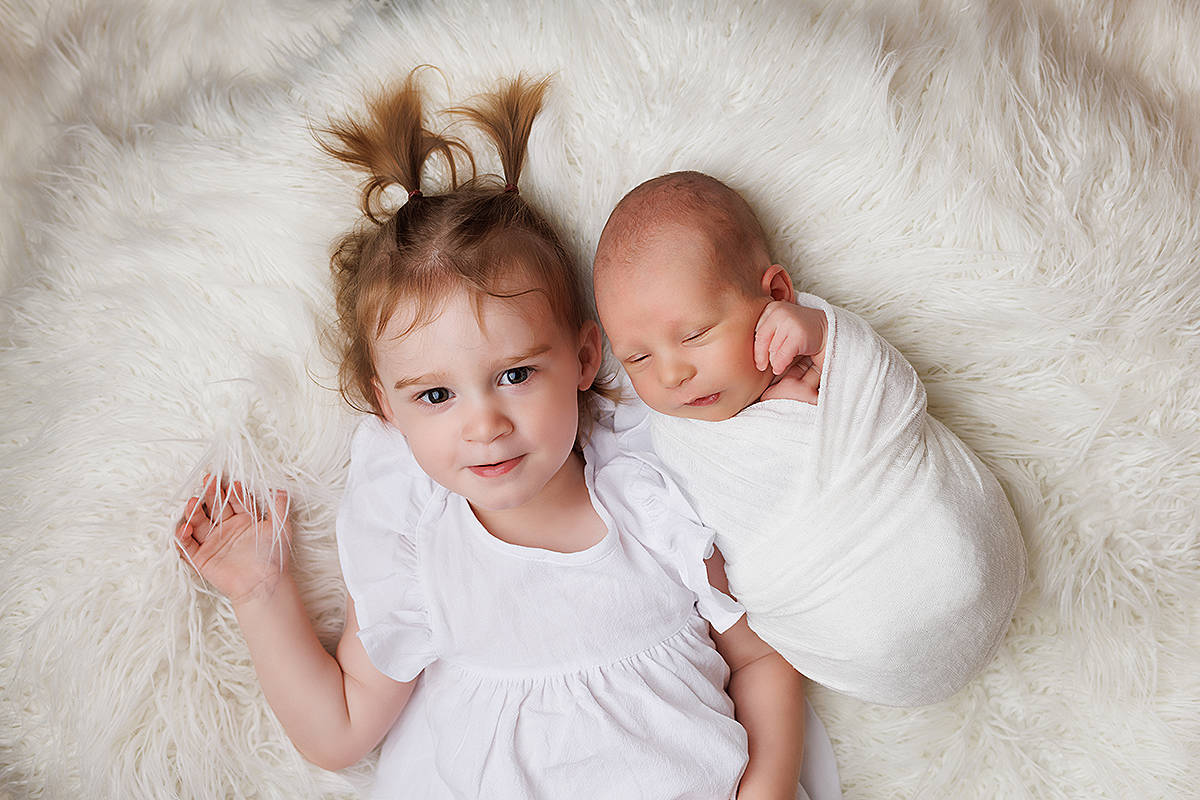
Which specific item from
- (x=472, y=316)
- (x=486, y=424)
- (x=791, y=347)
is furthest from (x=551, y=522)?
(x=791, y=347)

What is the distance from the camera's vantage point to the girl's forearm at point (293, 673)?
1.24m

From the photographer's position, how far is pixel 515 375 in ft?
3.72

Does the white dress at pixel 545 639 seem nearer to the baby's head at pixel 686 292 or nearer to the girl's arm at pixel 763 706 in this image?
the girl's arm at pixel 763 706

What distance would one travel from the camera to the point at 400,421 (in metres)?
1.17

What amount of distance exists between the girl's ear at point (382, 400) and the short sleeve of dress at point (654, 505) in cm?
32

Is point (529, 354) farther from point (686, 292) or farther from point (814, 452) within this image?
point (814, 452)

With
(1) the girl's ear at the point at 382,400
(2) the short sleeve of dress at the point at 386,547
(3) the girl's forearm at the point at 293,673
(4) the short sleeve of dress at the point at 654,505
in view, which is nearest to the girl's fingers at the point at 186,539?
(3) the girl's forearm at the point at 293,673

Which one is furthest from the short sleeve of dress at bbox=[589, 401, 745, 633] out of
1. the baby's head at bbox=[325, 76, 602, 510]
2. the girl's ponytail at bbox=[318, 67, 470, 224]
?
the girl's ponytail at bbox=[318, 67, 470, 224]

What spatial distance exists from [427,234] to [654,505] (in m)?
0.51

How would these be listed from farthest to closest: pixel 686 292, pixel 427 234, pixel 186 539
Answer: pixel 186 539
pixel 427 234
pixel 686 292

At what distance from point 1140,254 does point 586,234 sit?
0.76 meters

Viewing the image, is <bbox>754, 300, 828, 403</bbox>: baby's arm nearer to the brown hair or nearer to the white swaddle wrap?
the white swaddle wrap

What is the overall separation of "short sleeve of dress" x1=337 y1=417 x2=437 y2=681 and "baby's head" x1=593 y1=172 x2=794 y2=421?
0.41 m

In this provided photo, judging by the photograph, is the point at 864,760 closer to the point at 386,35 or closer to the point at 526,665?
the point at 526,665
